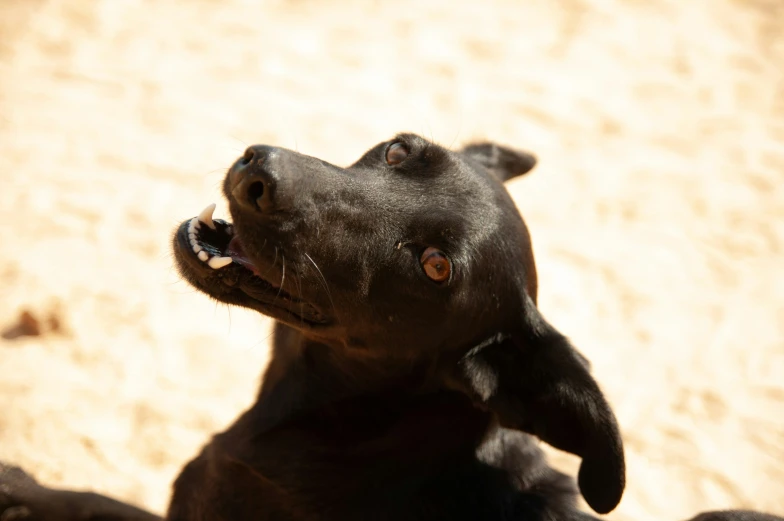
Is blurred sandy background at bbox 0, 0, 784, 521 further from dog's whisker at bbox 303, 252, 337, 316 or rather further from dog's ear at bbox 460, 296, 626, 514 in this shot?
dog's ear at bbox 460, 296, 626, 514

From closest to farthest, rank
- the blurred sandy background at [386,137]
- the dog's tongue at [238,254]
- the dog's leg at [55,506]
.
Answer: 1. the dog's tongue at [238,254]
2. the dog's leg at [55,506]
3. the blurred sandy background at [386,137]

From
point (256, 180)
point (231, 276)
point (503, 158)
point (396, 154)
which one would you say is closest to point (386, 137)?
point (503, 158)

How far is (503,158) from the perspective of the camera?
413 centimetres

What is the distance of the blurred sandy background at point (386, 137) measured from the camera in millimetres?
4707

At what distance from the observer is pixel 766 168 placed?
24.5 feet

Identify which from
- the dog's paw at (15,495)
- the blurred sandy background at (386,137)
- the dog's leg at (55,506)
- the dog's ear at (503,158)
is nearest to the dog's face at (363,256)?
the dog's ear at (503,158)

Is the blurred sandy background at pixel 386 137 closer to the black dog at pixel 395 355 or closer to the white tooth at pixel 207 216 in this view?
the black dog at pixel 395 355

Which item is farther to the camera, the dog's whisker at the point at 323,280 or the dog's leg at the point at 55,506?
the dog's leg at the point at 55,506

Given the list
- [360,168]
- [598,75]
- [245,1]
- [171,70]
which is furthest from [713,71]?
[360,168]

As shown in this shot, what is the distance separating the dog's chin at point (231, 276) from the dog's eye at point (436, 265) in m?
0.44

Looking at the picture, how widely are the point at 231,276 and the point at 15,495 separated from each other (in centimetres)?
165

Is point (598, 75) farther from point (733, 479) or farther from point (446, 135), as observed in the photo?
point (733, 479)

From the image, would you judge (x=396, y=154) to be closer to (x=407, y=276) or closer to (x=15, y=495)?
(x=407, y=276)

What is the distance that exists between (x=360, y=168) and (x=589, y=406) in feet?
4.43
